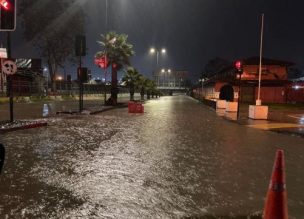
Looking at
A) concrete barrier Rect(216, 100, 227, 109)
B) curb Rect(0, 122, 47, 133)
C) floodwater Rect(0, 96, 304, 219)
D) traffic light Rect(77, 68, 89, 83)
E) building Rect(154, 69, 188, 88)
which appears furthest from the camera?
building Rect(154, 69, 188, 88)

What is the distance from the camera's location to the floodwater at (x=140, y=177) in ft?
18.9

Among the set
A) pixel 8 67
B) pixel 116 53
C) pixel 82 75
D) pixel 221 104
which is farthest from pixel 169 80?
pixel 8 67

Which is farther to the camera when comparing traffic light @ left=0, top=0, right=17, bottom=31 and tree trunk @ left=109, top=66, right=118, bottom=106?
tree trunk @ left=109, top=66, right=118, bottom=106

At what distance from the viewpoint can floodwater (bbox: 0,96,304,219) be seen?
5.77 meters

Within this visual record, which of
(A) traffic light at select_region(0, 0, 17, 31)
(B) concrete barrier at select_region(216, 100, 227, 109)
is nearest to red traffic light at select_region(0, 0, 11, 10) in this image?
(A) traffic light at select_region(0, 0, 17, 31)

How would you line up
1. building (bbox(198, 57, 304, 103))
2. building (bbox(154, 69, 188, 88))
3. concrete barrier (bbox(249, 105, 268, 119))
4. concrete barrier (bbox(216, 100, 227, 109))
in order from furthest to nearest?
building (bbox(154, 69, 188, 88))
building (bbox(198, 57, 304, 103))
concrete barrier (bbox(216, 100, 227, 109))
concrete barrier (bbox(249, 105, 268, 119))

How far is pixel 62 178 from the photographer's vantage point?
7.60 m

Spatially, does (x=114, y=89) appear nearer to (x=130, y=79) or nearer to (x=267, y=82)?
(x=130, y=79)

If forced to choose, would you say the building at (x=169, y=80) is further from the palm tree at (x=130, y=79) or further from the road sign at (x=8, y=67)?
the road sign at (x=8, y=67)

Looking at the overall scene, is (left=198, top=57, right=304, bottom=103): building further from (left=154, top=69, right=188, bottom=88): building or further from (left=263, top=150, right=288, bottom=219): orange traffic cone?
(left=154, top=69, right=188, bottom=88): building

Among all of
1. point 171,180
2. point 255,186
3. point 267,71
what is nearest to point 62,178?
point 171,180

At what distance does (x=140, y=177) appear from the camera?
7.84 metres

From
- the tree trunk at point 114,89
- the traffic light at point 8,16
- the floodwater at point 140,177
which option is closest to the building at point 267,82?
the tree trunk at point 114,89

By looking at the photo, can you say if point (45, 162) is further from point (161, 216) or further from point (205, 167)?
point (161, 216)
